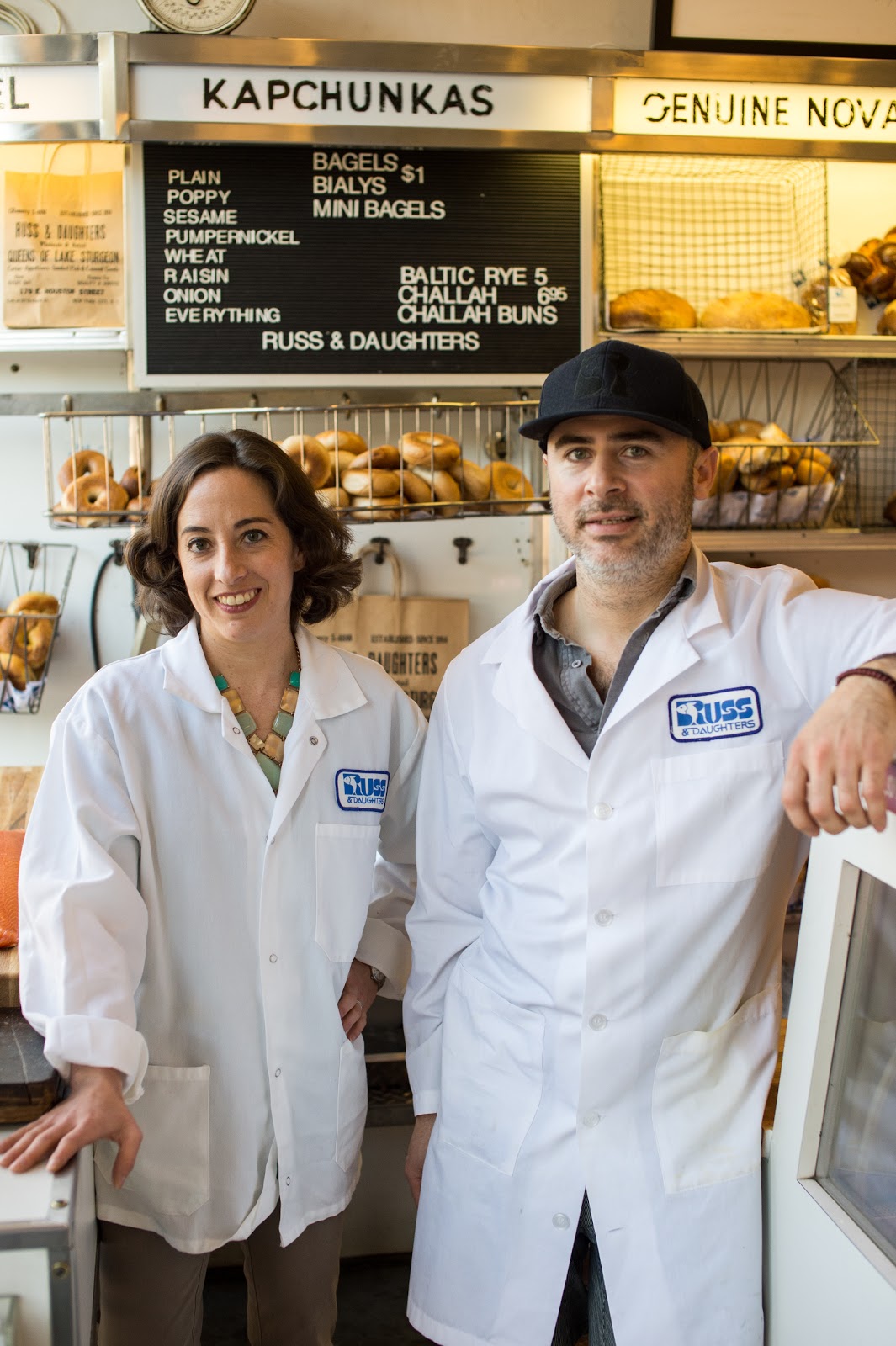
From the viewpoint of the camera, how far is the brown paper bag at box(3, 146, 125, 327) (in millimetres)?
2352

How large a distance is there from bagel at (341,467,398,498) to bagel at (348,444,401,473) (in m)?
0.02

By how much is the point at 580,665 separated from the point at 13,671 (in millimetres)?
1409

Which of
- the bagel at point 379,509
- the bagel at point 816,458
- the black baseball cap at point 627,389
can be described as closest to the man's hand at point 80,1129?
the black baseball cap at point 627,389

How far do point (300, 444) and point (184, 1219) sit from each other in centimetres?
136

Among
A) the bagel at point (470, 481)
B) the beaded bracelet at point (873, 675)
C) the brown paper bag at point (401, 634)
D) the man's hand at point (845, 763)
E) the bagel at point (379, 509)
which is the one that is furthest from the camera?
the brown paper bag at point (401, 634)

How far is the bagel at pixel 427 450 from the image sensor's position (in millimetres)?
2180

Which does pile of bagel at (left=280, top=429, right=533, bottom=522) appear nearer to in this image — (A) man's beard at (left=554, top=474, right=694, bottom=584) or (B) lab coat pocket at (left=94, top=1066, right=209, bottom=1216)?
(A) man's beard at (left=554, top=474, right=694, bottom=584)

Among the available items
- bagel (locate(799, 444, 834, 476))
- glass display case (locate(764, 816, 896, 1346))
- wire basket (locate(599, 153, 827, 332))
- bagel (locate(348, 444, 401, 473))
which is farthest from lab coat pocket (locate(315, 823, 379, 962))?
wire basket (locate(599, 153, 827, 332))

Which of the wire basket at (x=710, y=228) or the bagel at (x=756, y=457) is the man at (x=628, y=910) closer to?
the bagel at (x=756, y=457)

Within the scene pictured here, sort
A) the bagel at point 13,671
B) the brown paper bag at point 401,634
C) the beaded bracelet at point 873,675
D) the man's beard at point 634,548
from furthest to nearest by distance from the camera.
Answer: the brown paper bag at point 401,634 < the bagel at point 13,671 < the man's beard at point 634,548 < the beaded bracelet at point 873,675

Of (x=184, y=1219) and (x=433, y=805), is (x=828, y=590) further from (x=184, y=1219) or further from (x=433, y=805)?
(x=184, y=1219)

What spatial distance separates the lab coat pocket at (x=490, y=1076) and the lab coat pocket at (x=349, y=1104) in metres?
0.13

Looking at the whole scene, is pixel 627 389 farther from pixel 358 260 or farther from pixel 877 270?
pixel 877 270

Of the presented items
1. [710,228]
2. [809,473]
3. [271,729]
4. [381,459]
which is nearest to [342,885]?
[271,729]
